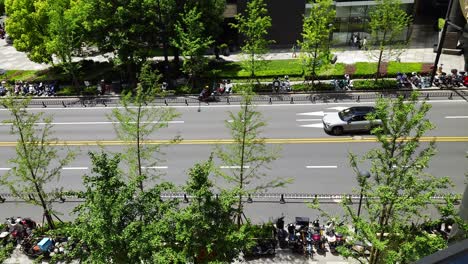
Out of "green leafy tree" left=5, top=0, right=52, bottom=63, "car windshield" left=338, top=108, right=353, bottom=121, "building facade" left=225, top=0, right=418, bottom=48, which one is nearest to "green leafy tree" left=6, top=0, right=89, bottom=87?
"green leafy tree" left=5, top=0, right=52, bottom=63

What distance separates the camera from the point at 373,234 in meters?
12.6

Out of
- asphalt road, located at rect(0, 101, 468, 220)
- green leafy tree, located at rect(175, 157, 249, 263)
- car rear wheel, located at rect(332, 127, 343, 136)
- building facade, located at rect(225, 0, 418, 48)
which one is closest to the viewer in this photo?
green leafy tree, located at rect(175, 157, 249, 263)

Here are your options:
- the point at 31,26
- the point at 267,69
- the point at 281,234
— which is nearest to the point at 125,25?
the point at 31,26

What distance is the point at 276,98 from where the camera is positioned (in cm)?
3331

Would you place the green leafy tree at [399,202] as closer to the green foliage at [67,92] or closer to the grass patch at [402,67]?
the grass patch at [402,67]

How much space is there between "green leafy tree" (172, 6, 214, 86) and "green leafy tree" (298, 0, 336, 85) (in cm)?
817

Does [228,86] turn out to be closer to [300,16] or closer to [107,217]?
[300,16]

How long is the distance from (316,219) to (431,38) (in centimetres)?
3142

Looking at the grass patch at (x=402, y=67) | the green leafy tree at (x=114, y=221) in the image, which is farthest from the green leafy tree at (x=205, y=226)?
the grass patch at (x=402, y=67)

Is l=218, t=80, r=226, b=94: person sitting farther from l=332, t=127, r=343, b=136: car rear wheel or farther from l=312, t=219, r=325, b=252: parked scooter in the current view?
l=312, t=219, r=325, b=252: parked scooter

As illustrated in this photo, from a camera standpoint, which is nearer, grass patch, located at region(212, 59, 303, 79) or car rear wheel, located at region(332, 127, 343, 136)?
car rear wheel, located at region(332, 127, 343, 136)

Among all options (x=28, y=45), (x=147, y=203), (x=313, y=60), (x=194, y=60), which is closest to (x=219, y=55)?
(x=194, y=60)

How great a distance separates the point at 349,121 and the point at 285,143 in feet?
15.2

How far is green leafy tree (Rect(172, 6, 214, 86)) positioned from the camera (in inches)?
1282
